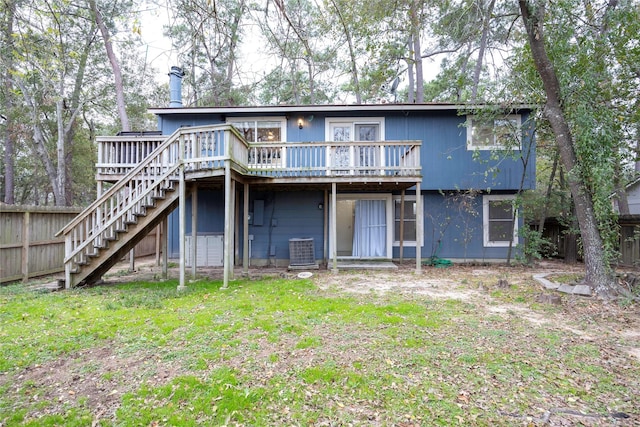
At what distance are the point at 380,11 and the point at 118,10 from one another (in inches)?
137

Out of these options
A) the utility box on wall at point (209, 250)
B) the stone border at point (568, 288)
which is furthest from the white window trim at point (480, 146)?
the utility box on wall at point (209, 250)

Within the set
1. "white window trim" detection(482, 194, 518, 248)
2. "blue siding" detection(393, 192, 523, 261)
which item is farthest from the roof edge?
"white window trim" detection(482, 194, 518, 248)

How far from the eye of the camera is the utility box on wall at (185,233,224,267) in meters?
9.38

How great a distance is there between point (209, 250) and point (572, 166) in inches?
373

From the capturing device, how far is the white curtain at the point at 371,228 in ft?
31.1

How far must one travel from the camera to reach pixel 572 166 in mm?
5965

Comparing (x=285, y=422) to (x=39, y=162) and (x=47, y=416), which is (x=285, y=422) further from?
(x=39, y=162)

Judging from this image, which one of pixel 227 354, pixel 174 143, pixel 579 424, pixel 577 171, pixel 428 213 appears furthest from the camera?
pixel 428 213

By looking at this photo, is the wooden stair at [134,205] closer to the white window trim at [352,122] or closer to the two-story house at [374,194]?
the two-story house at [374,194]

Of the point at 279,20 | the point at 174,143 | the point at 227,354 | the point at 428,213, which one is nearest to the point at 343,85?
the point at 428,213

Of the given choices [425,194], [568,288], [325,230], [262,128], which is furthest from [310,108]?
[568,288]

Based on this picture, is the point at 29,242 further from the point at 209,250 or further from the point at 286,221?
the point at 286,221

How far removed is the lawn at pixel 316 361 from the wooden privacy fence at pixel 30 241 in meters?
1.78

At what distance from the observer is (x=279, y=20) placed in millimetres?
2973
